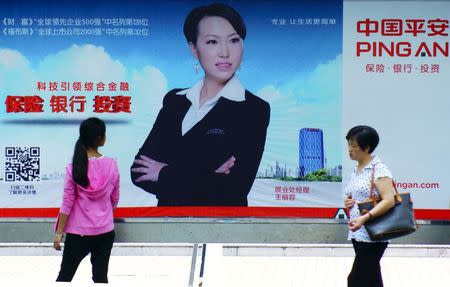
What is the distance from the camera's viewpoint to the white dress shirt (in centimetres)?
992

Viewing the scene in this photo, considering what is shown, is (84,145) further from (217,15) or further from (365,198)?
(217,15)

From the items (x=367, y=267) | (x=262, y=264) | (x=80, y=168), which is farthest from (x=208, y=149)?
(x=367, y=267)

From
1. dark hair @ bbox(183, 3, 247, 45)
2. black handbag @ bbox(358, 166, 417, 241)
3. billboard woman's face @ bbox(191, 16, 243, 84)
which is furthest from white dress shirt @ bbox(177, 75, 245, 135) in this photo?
black handbag @ bbox(358, 166, 417, 241)

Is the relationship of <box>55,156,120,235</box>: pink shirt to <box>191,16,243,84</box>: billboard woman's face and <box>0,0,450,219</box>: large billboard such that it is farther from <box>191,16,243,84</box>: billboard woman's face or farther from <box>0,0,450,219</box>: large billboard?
<box>191,16,243,84</box>: billboard woman's face

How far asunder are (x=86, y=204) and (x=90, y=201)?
0.11 ft

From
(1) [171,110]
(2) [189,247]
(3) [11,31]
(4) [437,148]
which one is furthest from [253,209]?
(3) [11,31]

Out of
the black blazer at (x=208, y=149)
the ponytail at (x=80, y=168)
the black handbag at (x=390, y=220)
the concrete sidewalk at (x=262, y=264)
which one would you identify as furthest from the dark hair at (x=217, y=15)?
the black handbag at (x=390, y=220)

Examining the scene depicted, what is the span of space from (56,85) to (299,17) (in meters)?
2.88

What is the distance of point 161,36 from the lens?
9.90m

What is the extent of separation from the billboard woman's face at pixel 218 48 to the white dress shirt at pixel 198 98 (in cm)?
12

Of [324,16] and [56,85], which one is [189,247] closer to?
[56,85]

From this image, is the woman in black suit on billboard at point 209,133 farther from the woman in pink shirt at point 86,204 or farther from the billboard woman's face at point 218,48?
the woman in pink shirt at point 86,204

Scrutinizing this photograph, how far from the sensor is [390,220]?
221 inches

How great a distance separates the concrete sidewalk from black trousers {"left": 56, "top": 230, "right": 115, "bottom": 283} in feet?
6.92
